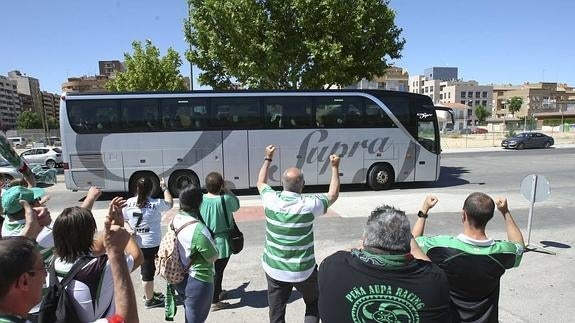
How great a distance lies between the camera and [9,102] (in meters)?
163

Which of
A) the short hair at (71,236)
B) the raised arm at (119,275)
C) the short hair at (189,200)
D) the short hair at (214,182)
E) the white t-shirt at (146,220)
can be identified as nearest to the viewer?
the raised arm at (119,275)

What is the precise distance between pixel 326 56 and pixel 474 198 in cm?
1603

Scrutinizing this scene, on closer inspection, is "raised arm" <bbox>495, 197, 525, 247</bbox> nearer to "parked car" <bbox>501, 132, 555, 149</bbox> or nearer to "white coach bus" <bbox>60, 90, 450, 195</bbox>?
"white coach bus" <bbox>60, 90, 450, 195</bbox>

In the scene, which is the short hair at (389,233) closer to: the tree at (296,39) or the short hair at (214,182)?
the short hair at (214,182)

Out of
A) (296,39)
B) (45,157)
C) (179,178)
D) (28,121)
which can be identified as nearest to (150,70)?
(45,157)

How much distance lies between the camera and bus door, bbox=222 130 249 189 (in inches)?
532

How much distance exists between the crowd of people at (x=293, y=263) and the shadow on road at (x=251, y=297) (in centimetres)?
135

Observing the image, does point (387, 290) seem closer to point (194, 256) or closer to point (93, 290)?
point (93, 290)

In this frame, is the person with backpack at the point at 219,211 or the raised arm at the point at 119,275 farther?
the person with backpack at the point at 219,211

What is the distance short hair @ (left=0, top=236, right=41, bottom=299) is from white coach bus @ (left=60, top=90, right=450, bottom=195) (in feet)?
38.2

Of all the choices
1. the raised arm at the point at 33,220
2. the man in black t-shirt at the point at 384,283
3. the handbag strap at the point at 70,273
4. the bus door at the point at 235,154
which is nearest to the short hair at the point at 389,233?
the man in black t-shirt at the point at 384,283

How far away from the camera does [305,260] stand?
12.2ft

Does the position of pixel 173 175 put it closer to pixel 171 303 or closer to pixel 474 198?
pixel 171 303

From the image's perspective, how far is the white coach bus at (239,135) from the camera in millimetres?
12977
